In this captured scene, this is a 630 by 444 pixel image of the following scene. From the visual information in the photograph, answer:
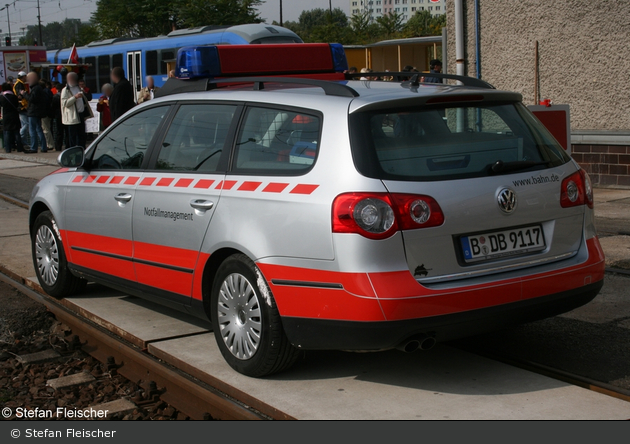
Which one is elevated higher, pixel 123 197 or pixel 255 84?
pixel 255 84

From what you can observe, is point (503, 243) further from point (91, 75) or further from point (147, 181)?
point (91, 75)

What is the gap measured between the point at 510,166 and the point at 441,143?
0.38m

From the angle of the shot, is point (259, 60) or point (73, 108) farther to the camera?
point (73, 108)

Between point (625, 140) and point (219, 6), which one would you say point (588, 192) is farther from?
point (219, 6)

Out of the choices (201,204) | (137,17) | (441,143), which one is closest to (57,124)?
(201,204)

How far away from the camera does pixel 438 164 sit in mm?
3975

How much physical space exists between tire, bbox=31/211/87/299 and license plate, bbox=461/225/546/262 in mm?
3444

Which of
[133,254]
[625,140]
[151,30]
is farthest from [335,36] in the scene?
[133,254]

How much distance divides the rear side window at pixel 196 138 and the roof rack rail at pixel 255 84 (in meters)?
0.19

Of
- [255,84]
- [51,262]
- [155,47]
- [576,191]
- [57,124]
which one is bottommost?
[51,262]

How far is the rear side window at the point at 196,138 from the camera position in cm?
472

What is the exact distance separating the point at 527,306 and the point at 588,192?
0.81 m

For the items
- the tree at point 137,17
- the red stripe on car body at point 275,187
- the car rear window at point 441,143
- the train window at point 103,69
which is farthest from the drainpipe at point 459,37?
the tree at point 137,17

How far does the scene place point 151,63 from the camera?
29766 mm
